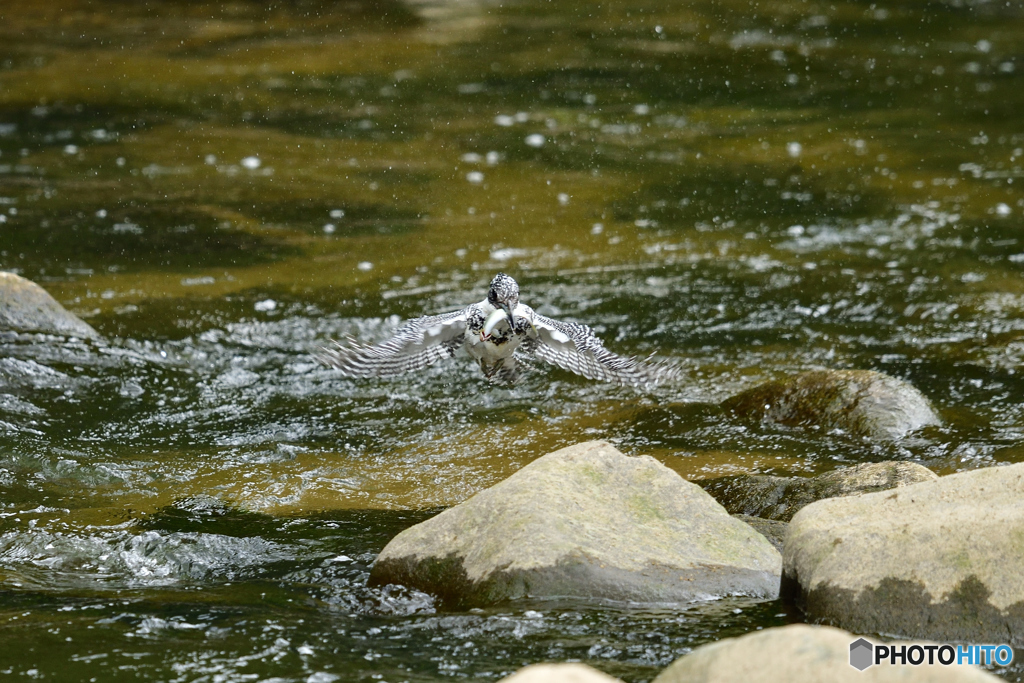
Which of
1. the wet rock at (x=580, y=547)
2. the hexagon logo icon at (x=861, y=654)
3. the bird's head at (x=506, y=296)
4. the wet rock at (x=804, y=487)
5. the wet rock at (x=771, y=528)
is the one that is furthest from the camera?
the bird's head at (x=506, y=296)

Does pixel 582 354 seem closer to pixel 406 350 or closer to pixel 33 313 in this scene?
pixel 406 350

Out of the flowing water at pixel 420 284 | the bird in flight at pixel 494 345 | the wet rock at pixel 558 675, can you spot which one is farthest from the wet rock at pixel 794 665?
the bird in flight at pixel 494 345

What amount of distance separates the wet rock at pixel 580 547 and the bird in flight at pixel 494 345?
1165 millimetres

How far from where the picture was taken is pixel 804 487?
17.3ft

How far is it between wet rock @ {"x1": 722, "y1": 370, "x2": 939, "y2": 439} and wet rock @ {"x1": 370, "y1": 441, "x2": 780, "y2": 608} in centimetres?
196

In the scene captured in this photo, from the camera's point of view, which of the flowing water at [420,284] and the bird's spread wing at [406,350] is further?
the bird's spread wing at [406,350]

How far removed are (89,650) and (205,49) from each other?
13.7 meters

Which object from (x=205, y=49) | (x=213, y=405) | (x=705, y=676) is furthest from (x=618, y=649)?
(x=205, y=49)

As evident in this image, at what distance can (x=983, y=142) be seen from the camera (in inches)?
452

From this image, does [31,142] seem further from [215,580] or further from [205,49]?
[215,580]

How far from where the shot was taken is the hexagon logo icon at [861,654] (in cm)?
287

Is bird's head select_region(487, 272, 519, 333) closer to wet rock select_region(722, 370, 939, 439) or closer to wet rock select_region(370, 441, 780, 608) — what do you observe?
wet rock select_region(370, 441, 780, 608)

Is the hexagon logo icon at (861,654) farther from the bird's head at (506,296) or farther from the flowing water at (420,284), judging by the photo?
the bird's head at (506,296)

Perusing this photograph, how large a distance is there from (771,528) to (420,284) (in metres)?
4.20
